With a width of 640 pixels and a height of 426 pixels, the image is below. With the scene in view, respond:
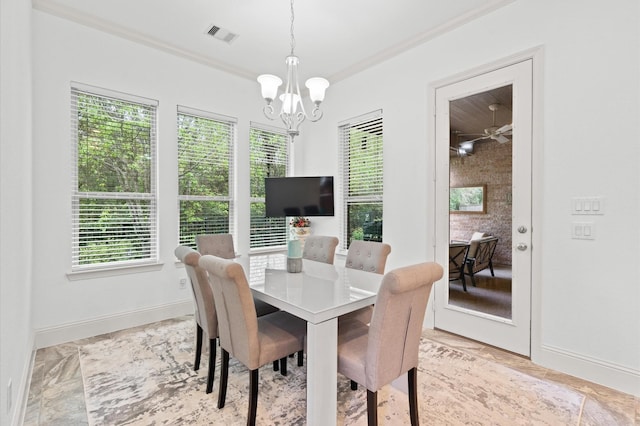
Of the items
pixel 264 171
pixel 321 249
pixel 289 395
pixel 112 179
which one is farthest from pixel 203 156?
pixel 289 395

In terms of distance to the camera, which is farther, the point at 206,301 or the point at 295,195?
the point at 295,195

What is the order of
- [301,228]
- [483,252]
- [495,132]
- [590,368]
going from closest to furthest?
[590,368] → [495,132] → [483,252] → [301,228]

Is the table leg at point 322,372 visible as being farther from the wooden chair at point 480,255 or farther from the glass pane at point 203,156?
the glass pane at point 203,156

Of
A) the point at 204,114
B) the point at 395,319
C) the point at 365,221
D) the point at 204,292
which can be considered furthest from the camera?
the point at 365,221

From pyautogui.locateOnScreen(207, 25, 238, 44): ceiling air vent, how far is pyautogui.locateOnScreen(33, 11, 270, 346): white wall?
620 mm

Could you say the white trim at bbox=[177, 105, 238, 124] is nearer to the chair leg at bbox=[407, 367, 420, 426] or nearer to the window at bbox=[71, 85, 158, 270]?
the window at bbox=[71, 85, 158, 270]

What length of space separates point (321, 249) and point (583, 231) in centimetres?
214

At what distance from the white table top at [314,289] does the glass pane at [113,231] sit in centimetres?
153

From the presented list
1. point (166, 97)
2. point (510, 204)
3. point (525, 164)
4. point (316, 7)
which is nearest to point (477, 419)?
point (510, 204)

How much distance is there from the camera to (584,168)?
2322mm

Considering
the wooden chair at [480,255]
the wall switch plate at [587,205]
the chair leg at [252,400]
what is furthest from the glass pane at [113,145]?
the wall switch plate at [587,205]

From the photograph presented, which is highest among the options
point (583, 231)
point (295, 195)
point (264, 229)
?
point (295, 195)

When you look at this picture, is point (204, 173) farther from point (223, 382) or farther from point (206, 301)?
point (223, 382)

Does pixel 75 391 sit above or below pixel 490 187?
below
